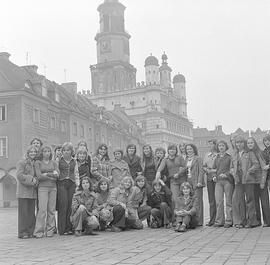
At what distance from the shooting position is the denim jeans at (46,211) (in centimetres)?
1085

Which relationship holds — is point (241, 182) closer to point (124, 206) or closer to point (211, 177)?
point (211, 177)

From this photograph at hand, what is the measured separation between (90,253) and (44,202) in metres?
3.30

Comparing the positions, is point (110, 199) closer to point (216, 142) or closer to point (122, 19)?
point (216, 142)

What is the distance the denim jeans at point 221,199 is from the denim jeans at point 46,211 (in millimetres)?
3674

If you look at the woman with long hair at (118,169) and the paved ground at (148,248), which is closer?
the paved ground at (148,248)

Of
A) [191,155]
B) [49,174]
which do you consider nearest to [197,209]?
[191,155]

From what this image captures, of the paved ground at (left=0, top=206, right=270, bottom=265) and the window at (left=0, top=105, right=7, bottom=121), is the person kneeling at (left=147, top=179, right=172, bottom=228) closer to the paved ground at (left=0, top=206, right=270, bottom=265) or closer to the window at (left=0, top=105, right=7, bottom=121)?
the paved ground at (left=0, top=206, right=270, bottom=265)

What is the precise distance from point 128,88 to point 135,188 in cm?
8260

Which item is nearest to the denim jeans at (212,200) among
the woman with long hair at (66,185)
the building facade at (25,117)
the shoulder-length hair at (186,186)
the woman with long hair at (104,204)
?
the shoulder-length hair at (186,186)

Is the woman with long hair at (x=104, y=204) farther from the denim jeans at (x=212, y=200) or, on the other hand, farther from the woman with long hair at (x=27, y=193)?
the denim jeans at (x=212, y=200)

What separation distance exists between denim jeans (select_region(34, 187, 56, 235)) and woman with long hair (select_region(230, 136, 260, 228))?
13.0 feet

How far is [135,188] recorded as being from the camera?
11.9m

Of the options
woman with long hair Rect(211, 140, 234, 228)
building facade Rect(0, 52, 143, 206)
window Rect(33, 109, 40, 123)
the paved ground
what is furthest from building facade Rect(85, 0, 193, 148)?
the paved ground

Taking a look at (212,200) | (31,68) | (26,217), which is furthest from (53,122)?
(26,217)
